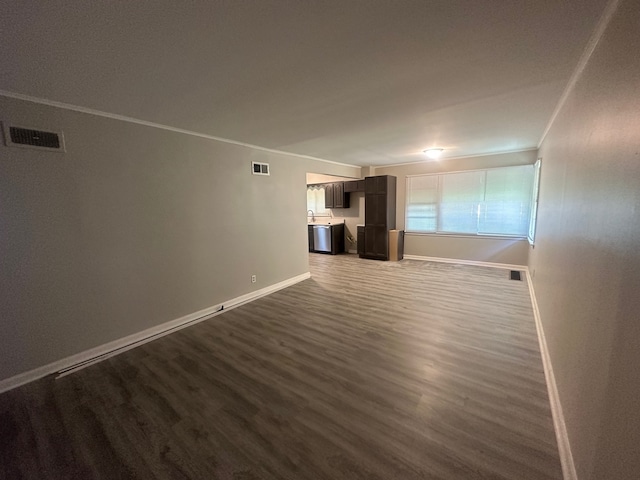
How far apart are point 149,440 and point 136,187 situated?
2426mm

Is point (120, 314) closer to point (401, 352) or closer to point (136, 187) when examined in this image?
point (136, 187)

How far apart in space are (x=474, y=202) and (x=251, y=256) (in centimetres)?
503

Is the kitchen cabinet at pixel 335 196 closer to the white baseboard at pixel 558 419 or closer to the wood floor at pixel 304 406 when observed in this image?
the wood floor at pixel 304 406

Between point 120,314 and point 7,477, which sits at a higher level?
point 120,314

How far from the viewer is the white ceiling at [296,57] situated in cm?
131

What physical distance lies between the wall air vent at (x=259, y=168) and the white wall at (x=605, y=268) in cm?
376

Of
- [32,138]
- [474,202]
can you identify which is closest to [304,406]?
[32,138]

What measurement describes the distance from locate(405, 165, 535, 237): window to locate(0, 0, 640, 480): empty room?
155 cm

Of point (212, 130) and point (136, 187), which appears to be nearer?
point (136, 187)

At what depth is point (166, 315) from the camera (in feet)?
10.5

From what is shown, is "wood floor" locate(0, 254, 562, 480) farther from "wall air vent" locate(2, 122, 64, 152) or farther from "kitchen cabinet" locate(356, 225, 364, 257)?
"kitchen cabinet" locate(356, 225, 364, 257)

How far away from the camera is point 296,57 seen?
1.72m

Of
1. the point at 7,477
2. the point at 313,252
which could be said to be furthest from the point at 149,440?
the point at 313,252

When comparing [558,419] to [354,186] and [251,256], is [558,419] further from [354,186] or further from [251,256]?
[354,186]
